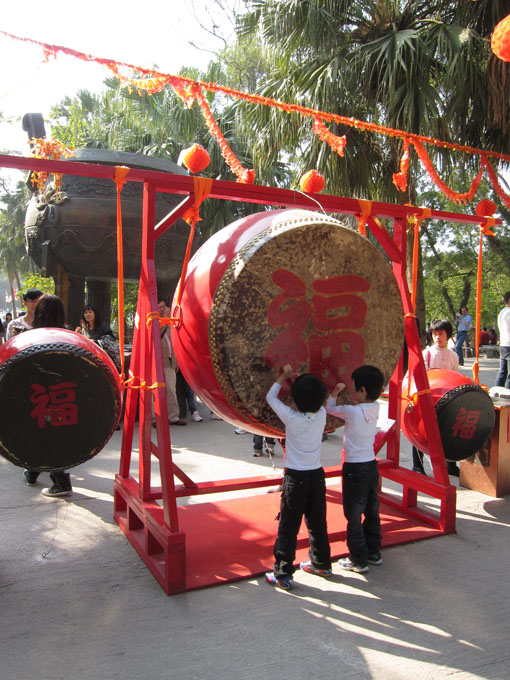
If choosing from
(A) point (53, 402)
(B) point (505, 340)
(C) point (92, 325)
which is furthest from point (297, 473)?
(B) point (505, 340)

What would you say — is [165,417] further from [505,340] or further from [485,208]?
[505,340]

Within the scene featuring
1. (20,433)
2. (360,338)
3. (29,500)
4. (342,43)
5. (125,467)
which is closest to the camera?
(20,433)

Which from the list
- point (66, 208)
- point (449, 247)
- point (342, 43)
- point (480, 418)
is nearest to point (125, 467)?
point (480, 418)

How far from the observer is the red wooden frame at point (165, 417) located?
7.88 ft

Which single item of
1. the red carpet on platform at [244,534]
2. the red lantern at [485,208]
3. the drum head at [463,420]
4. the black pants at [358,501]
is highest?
the red lantern at [485,208]

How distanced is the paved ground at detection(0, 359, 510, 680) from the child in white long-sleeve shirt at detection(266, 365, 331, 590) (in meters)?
0.17

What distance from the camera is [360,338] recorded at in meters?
2.57

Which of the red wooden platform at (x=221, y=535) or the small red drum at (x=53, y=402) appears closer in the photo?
the small red drum at (x=53, y=402)

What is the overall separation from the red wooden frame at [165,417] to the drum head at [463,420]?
0.49 ft

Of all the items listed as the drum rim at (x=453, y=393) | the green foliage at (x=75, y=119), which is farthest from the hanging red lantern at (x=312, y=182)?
the green foliage at (x=75, y=119)

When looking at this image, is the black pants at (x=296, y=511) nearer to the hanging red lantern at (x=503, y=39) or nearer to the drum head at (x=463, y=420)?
the drum head at (x=463, y=420)

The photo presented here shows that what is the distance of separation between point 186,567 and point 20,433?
39.4 inches

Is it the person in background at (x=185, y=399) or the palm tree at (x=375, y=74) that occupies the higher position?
the palm tree at (x=375, y=74)

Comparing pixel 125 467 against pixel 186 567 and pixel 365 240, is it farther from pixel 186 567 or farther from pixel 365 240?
pixel 365 240
